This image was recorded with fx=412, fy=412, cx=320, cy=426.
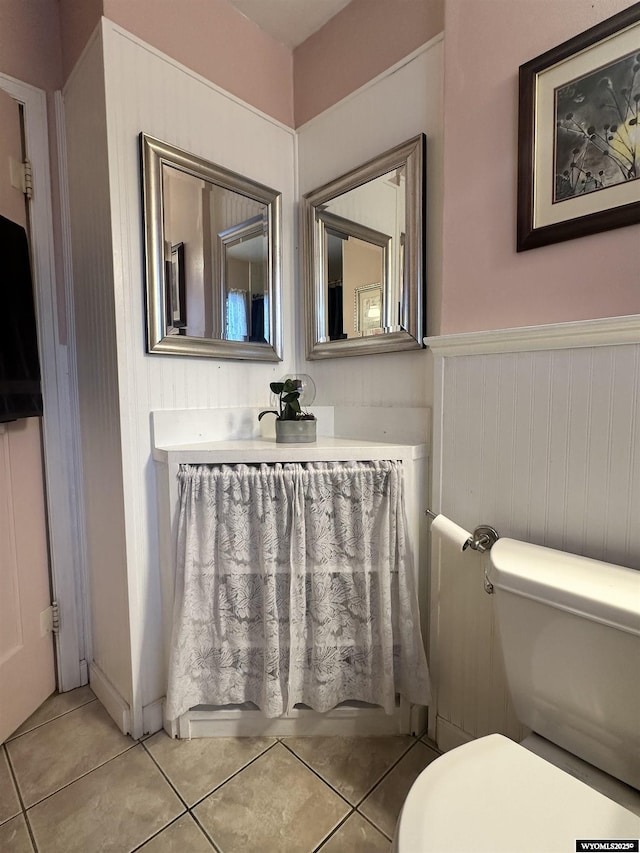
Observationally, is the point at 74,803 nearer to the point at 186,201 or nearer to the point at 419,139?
the point at 186,201

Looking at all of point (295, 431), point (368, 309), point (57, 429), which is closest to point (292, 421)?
point (295, 431)

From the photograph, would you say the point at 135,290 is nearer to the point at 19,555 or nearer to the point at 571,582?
the point at 19,555

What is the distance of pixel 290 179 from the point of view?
1705 mm

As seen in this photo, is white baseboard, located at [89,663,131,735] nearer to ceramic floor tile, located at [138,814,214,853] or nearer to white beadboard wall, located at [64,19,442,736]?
white beadboard wall, located at [64,19,442,736]

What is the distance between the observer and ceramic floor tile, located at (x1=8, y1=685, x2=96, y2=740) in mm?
1407

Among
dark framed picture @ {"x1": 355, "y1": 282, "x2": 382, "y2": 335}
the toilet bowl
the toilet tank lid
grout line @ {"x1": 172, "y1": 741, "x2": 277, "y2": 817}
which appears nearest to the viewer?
the toilet bowl

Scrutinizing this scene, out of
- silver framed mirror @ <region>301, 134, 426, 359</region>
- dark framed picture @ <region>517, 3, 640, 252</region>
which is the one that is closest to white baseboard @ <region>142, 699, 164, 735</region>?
silver framed mirror @ <region>301, 134, 426, 359</region>

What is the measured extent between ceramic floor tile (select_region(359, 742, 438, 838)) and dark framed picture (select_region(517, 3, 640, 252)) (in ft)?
4.75

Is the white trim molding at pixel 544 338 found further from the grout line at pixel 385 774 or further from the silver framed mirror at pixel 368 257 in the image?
the grout line at pixel 385 774

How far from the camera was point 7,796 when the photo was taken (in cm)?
114

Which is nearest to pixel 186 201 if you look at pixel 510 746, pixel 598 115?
pixel 598 115

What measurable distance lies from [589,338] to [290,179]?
1.34 metres

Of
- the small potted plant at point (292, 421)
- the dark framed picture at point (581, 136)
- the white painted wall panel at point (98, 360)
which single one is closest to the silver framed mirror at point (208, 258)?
the white painted wall panel at point (98, 360)

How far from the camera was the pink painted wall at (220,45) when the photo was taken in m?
1.26
